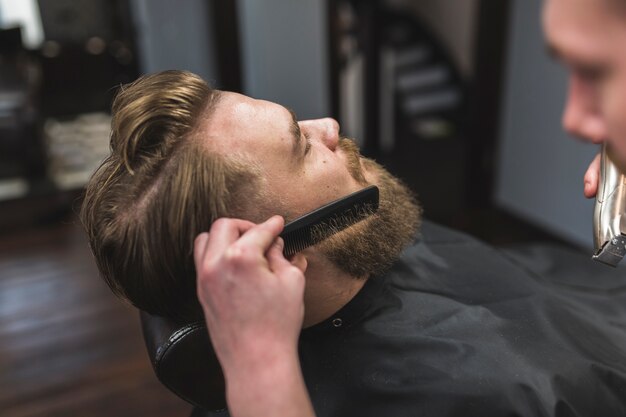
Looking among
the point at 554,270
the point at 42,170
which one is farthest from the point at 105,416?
the point at 42,170

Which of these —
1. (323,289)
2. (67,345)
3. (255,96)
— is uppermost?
(323,289)

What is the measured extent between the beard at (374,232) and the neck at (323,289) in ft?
0.05

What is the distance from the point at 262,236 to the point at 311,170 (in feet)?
1.03

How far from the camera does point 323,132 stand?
1.19 m

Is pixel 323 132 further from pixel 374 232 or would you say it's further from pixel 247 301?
pixel 247 301

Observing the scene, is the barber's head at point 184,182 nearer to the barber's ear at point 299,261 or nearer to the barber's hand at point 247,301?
the barber's ear at point 299,261

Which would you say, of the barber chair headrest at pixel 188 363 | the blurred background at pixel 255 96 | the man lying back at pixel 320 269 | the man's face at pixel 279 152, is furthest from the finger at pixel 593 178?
the blurred background at pixel 255 96

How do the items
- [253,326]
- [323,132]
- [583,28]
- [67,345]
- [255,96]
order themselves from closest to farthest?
[583,28] < [253,326] < [323,132] < [67,345] < [255,96]

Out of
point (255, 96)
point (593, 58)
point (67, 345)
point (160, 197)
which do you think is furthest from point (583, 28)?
point (255, 96)

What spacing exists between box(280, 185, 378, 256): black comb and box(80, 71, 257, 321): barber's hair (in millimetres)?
109

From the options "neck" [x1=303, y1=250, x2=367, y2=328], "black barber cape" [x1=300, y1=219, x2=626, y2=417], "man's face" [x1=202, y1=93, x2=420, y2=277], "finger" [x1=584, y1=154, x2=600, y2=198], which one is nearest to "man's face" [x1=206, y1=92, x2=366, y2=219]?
"man's face" [x1=202, y1=93, x2=420, y2=277]

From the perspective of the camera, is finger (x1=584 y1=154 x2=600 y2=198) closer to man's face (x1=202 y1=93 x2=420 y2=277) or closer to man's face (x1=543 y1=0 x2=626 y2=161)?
man's face (x1=202 y1=93 x2=420 y2=277)

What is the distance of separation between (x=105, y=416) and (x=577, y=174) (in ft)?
8.13

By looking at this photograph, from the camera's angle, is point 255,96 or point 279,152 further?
point 255,96
